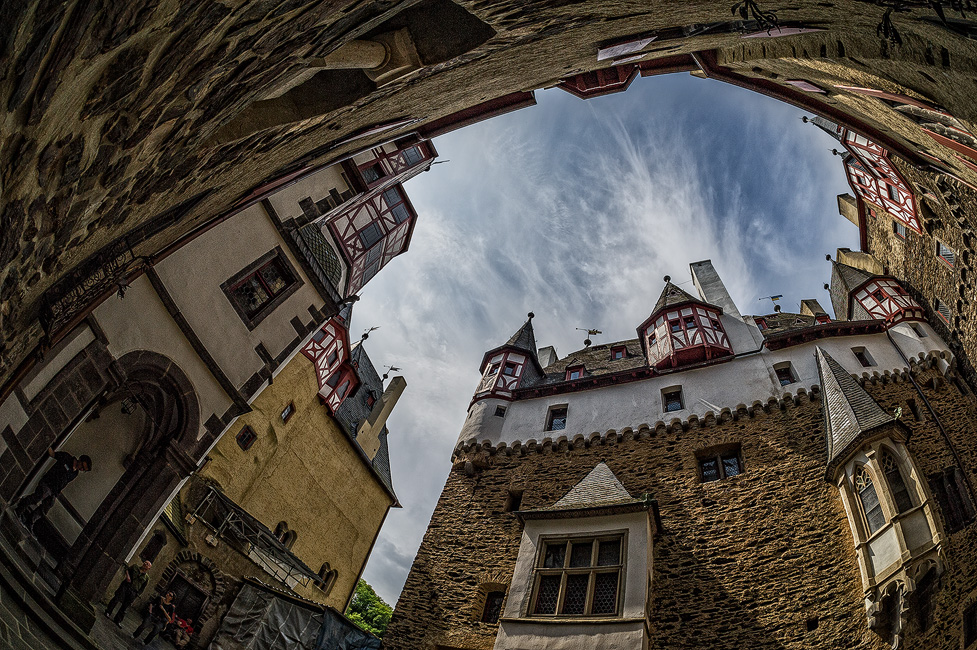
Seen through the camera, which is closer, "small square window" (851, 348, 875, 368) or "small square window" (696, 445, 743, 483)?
"small square window" (696, 445, 743, 483)

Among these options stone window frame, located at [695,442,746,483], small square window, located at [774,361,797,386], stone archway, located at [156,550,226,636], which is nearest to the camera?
stone archway, located at [156,550,226,636]

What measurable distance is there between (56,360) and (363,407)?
18164 millimetres

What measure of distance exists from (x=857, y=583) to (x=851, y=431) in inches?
130

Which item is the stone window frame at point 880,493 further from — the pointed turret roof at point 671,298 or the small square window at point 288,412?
the small square window at point 288,412

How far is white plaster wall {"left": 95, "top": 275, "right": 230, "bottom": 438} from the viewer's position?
374 inches

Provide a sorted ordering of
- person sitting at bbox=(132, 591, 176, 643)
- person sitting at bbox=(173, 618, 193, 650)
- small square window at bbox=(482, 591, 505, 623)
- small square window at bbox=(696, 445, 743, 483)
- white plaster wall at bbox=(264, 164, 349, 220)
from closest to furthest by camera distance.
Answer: person sitting at bbox=(132, 591, 176, 643), person sitting at bbox=(173, 618, 193, 650), small square window at bbox=(482, 591, 505, 623), white plaster wall at bbox=(264, 164, 349, 220), small square window at bbox=(696, 445, 743, 483)

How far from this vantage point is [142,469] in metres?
10.6

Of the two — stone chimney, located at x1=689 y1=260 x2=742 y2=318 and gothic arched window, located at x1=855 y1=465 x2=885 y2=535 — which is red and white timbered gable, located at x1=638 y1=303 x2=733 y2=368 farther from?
gothic arched window, located at x1=855 y1=465 x2=885 y2=535

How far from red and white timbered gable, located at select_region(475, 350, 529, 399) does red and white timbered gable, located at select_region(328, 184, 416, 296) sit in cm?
573

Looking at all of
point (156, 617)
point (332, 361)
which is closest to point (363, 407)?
point (332, 361)

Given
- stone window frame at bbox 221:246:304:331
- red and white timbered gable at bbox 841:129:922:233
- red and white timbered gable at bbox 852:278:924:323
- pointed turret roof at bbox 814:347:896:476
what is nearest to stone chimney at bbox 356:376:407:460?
stone window frame at bbox 221:246:304:331

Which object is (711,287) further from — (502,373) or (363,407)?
(363,407)

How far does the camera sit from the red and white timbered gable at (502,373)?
65.3 feet

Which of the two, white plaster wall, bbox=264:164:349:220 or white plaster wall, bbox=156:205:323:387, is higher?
white plaster wall, bbox=264:164:349:220
